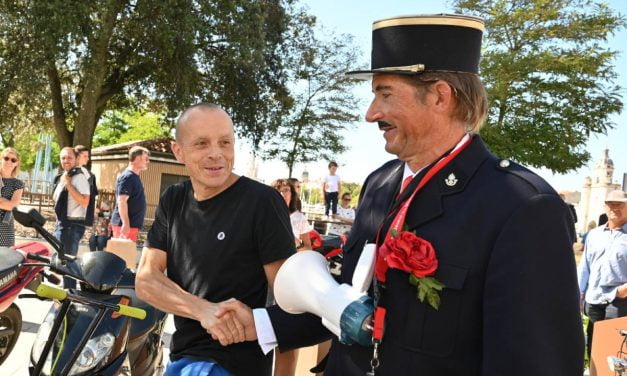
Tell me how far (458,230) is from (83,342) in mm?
2083

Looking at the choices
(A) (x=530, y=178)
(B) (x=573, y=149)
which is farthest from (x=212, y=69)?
(A) (x=530, y=178)

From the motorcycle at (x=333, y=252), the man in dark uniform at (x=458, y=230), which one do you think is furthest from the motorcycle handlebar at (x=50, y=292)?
the motorcycle at (x=333, y=252)

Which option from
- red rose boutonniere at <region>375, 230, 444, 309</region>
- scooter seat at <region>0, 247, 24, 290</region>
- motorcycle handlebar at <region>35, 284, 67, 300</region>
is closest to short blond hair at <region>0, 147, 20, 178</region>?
scooter seat at <region>0, 247, 24, 290</region>

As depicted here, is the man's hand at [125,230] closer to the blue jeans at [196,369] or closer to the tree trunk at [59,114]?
the blue jeans at [196,369]

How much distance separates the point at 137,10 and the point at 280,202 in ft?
52.9

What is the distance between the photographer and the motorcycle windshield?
2.78 metres

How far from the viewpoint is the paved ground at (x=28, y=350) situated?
4336 mm

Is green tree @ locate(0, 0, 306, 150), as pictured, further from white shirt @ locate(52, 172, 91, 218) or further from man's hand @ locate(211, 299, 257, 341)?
man's hand @ locate(211, 299, 257, 341)

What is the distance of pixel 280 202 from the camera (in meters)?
2.61

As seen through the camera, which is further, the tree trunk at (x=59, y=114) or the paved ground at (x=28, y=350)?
the tree trunk at (x=59, y=114)

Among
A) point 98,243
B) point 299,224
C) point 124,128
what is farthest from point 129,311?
point 124,128

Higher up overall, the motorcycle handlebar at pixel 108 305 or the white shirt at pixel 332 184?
the white shirt at pixel 332 184

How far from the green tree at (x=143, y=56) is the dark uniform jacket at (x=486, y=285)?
51.8 feet

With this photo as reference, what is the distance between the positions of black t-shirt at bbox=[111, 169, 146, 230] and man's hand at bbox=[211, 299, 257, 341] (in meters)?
6.28
